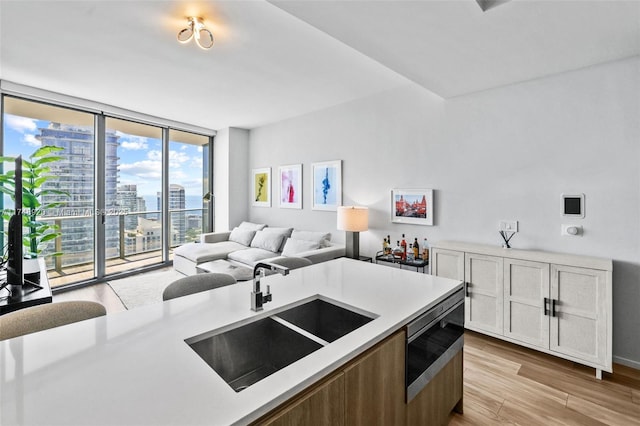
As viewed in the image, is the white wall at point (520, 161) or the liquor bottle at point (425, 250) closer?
the white wall at point (520, 161)

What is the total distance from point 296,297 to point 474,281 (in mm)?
2133

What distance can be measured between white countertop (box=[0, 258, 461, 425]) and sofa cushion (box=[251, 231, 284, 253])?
325cm

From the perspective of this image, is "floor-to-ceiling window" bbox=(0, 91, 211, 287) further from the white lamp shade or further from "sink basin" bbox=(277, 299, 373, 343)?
"sink basin" bbox=(277, 299, 373, 343)

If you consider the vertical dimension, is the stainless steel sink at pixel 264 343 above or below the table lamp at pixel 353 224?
below

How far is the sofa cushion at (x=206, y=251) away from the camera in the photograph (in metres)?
4.57

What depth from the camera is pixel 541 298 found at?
8.41 feet

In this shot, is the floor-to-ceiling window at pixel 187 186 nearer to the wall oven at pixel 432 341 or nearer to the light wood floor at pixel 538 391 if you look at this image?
the light wood floor at pixel 538 391

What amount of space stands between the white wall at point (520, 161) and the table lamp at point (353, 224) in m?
0.27

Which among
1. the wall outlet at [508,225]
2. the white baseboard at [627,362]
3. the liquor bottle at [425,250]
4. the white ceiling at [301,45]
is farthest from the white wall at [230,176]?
the white baseboard at [627,362]

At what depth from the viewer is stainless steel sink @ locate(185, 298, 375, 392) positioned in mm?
1215

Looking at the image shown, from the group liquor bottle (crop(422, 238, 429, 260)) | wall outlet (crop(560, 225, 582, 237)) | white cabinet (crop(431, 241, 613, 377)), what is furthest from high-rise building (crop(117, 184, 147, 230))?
wall outlet (crop(560, 225, 582, 237))

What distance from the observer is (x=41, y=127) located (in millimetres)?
4156

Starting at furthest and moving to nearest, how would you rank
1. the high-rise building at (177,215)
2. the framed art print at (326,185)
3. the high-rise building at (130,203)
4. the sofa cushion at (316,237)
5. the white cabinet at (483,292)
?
the high-rise building at (177,215) → the high-rise building at (130,203) → the framed art print at (326,185) → the sofa cushion at (316,237) → the white cabinet at (483,292)

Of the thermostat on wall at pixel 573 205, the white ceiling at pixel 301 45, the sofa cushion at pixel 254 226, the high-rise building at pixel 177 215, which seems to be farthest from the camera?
the high-rise building at pixel 177 215
